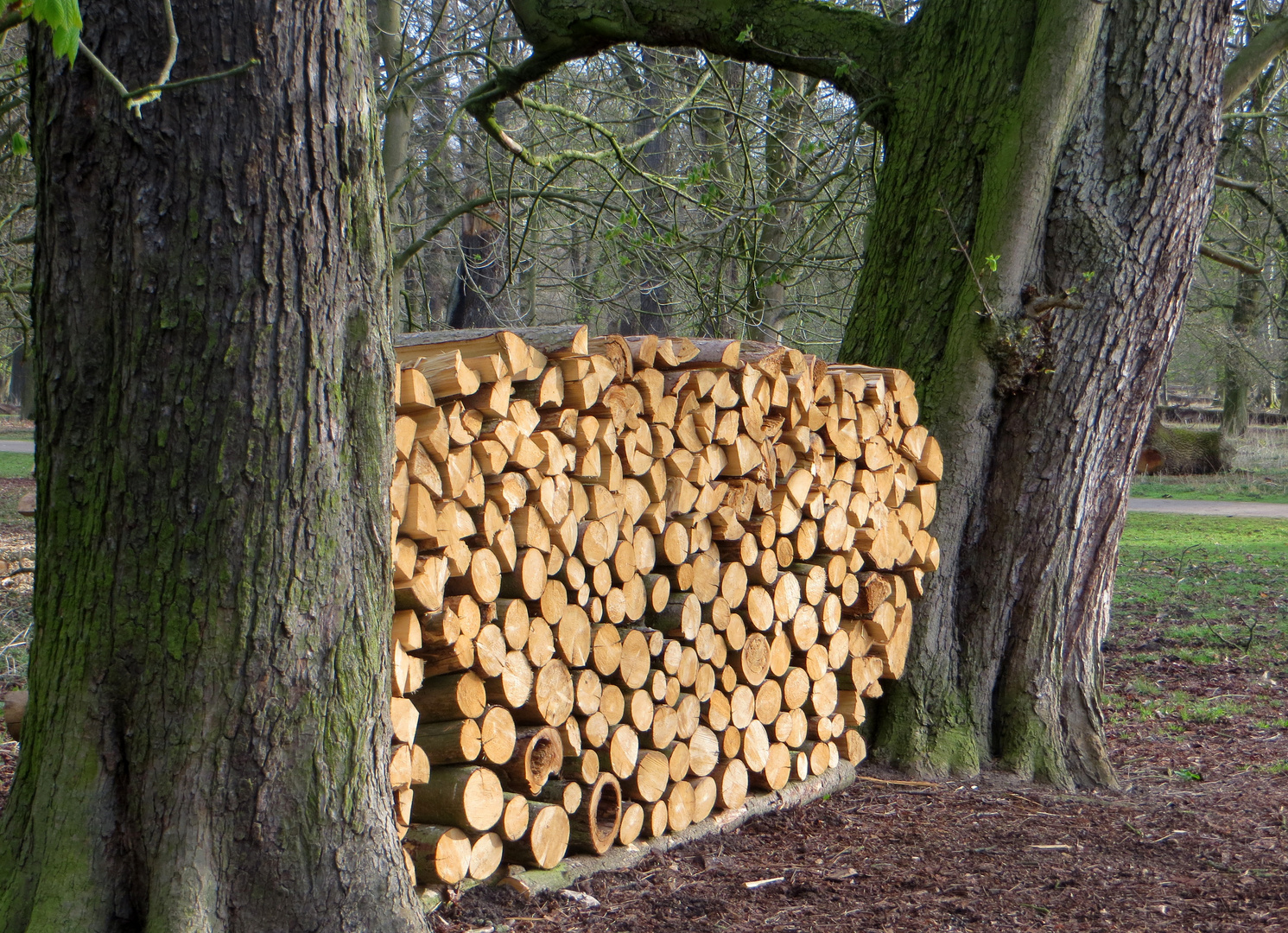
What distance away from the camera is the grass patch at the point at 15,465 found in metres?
15.7

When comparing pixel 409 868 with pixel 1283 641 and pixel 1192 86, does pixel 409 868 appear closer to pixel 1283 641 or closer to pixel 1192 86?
pixel 1192 86

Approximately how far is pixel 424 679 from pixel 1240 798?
301cm

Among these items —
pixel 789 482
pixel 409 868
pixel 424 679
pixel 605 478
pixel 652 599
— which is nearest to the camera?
pixel 409 868

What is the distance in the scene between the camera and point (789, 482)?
357cm

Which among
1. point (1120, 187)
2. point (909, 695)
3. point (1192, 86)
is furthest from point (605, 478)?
point (1192, 86)

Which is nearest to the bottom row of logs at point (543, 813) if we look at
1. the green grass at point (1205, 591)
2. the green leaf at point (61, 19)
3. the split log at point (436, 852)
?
the split log at point (436, 852)

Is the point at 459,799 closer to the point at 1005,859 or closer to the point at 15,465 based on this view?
the point at 1005,859

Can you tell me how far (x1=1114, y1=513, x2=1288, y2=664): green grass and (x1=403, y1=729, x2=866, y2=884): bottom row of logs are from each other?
3.35 m

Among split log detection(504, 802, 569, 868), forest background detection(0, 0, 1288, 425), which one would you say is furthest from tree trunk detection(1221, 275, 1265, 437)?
split log detection(504, 802, 569, 868)

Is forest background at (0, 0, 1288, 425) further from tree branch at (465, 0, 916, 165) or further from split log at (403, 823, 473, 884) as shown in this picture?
split log at (403, 823, 473, 884)

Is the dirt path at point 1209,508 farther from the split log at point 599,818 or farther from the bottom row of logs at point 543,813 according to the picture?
the split log at point 599,818

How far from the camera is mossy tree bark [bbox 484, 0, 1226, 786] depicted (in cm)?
388

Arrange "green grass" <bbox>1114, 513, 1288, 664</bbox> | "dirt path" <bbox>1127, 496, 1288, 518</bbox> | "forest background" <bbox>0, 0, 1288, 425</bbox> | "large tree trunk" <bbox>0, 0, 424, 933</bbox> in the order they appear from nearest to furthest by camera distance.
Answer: "large tree trunk" <bbox>0, 0, 424, 933</bbox>
"forest background" <bbox>0, 0, 1288, 425</bbox>
"green grass" <bbox>1114, 513, 1288, 664</bbox>
"dirt path" <bbox>1127, 496, 1288, 518</bbox>

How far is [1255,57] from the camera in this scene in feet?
14.7
